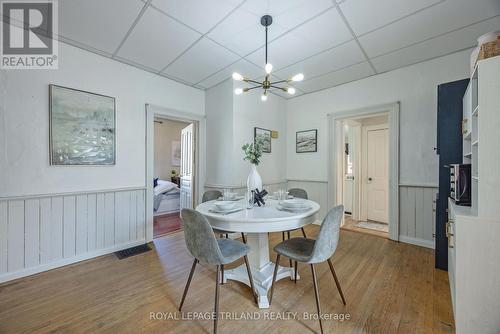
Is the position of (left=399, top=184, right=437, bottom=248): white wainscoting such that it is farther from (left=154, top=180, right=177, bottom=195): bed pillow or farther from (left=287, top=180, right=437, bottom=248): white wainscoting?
(left=154, top=180, right=177, bottom=195): bed pillow

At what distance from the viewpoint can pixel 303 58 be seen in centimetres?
268

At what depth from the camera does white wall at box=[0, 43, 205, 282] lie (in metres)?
2.05

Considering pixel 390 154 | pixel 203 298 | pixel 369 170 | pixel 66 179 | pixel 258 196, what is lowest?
pixel 203 298

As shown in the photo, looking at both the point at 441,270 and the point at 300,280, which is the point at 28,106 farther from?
the point at 441,270

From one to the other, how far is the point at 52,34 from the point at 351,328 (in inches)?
156

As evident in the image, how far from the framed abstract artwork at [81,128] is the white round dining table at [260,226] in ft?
5.75

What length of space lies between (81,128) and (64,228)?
1202 millimetres

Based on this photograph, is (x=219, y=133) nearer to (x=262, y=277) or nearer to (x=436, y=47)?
(x=262, y=277)

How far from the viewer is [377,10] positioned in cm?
185

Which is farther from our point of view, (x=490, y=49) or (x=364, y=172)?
(x=364, y=172)

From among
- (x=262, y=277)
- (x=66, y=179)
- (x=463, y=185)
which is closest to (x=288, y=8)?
(x=463, y=185)

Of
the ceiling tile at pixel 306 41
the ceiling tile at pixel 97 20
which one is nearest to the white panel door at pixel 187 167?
the ceiling tile at pixel 97 20

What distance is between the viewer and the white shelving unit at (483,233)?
3.92 ft

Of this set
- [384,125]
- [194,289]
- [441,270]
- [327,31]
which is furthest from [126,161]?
[384,125]
